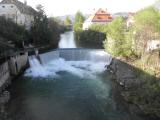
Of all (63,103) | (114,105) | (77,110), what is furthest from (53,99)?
(114,105)

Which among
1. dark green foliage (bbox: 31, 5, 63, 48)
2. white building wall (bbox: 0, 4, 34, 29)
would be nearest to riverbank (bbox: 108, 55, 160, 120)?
dark green foliage (bbox: 31, 5, 63, 48)

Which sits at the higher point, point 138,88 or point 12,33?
point 12,33

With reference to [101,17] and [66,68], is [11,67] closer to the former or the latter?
[66,68]

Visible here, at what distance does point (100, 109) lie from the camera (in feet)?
52.5

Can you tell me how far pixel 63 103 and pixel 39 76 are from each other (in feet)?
23.5

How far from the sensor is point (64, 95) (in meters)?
18.6

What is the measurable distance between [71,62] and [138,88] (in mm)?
12546

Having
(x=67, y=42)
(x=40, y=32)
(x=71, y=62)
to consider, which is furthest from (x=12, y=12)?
(x=71, y=62)

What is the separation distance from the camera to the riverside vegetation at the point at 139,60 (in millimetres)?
16266

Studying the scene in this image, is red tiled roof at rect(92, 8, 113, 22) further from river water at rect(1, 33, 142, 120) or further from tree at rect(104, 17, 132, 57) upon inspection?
river water at rect(1, 33, 142, 120)

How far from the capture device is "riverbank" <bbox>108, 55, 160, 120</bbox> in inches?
600

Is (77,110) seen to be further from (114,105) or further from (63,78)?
(63,78)

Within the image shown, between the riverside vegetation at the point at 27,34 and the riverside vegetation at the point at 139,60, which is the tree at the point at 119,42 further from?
the riverside vegetation at the point at 27,34

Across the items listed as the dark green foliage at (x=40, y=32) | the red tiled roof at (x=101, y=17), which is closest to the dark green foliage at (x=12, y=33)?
the dark green foliage at (x=40, y=32)
